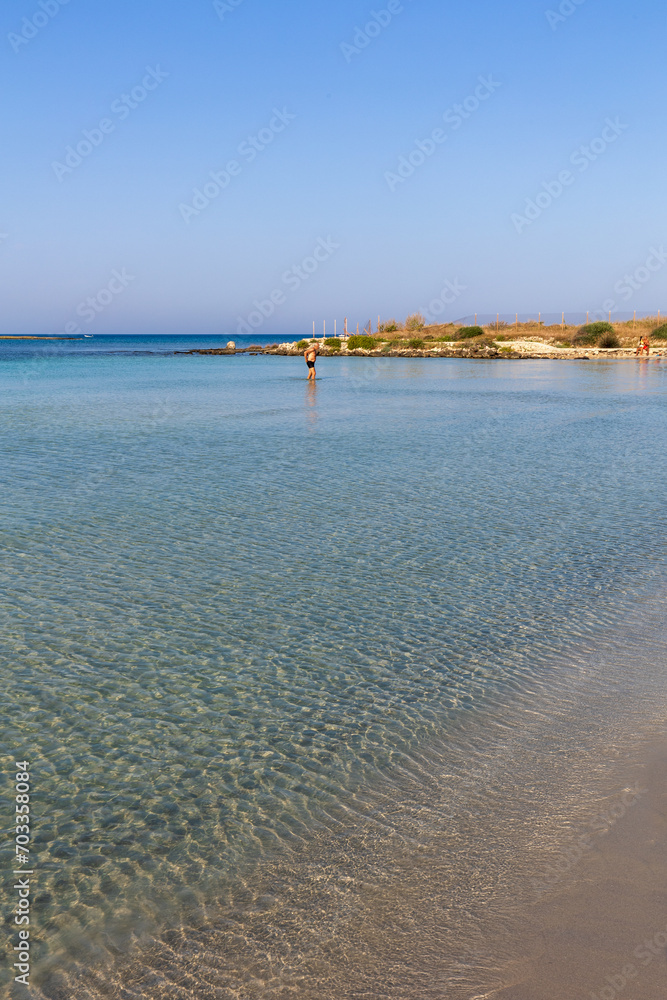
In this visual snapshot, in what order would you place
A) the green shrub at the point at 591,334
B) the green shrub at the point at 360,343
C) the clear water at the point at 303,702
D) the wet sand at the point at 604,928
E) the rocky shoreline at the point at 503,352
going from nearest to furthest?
the wet sand at the point at 604,928 < the clear water at the point at 303,702 < the rocky shoreline at the point at 503,352 < the green shrub at the point at 591,334 < the green shrub at the point at 360,343

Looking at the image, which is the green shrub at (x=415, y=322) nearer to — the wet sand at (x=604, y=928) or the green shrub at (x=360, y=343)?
the green shrub at (x=360, y=343)

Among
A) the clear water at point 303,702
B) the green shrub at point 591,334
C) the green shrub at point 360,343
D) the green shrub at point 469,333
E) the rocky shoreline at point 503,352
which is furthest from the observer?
the green shrub at point 469,333

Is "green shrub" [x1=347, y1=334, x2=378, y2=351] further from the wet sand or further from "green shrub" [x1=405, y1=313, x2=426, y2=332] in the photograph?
the wet sand

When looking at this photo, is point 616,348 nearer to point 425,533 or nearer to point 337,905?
point 425,533

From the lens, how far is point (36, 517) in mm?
11586

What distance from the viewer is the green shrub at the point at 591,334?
8578 centimetres

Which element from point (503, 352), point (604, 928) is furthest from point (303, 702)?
point (503, 352)

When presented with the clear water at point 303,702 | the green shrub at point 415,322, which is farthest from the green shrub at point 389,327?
the clear water at point 303,702

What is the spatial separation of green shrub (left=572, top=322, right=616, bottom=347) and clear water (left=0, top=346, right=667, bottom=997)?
76.8 m

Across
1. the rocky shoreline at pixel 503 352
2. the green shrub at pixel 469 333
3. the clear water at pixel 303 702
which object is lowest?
the clear water at pixel 303 702

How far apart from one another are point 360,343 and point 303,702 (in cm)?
8762

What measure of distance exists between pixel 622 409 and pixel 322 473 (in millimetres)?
18157

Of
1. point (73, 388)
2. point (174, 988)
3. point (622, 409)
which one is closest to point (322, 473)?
point (174, 988)

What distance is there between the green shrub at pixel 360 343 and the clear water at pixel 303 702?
Answer: 3014 inches
